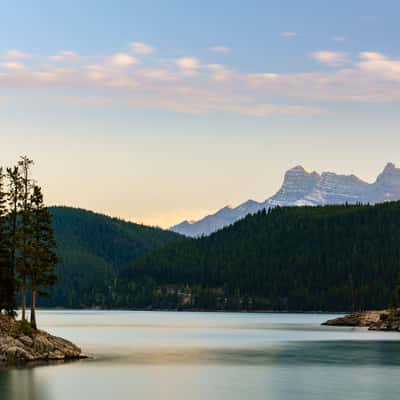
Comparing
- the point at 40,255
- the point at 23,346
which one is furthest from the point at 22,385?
the point at 40,255

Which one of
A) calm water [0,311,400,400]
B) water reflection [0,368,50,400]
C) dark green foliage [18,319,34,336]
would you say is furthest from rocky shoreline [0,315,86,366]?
water reflection [0,368,50,400]

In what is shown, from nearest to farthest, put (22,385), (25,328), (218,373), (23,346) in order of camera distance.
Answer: (22,385)
(25,328)
(23,346)
(218,373)

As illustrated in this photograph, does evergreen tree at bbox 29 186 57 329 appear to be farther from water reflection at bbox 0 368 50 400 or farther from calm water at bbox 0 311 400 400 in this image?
A: water reflection at bbox 0 368 50 400

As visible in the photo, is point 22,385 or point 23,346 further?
point 23,346

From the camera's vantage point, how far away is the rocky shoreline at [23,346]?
100562 millimetres

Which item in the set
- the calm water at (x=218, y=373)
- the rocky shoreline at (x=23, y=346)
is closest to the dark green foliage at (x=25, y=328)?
the rocky shoreline at (x=23, y=346)

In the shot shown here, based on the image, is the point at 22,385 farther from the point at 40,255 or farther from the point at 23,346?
the point at 40,255

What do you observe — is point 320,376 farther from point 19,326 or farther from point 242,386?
point 19,326

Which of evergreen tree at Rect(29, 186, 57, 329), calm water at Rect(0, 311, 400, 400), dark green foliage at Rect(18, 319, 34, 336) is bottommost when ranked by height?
calm water at Rect(0, 311, 400, 400)

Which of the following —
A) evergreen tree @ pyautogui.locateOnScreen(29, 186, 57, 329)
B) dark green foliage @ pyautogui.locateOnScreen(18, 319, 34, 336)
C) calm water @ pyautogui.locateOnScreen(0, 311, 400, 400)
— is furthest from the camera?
evergreen tree @ pyautogui.locateOnScreen(29, 186, 57, 329)

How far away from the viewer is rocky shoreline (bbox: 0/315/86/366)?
10056 cm

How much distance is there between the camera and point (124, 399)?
81.1m

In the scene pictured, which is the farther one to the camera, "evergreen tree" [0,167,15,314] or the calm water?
"evergreen tree" [0,167,15,314]

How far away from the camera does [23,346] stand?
102m
